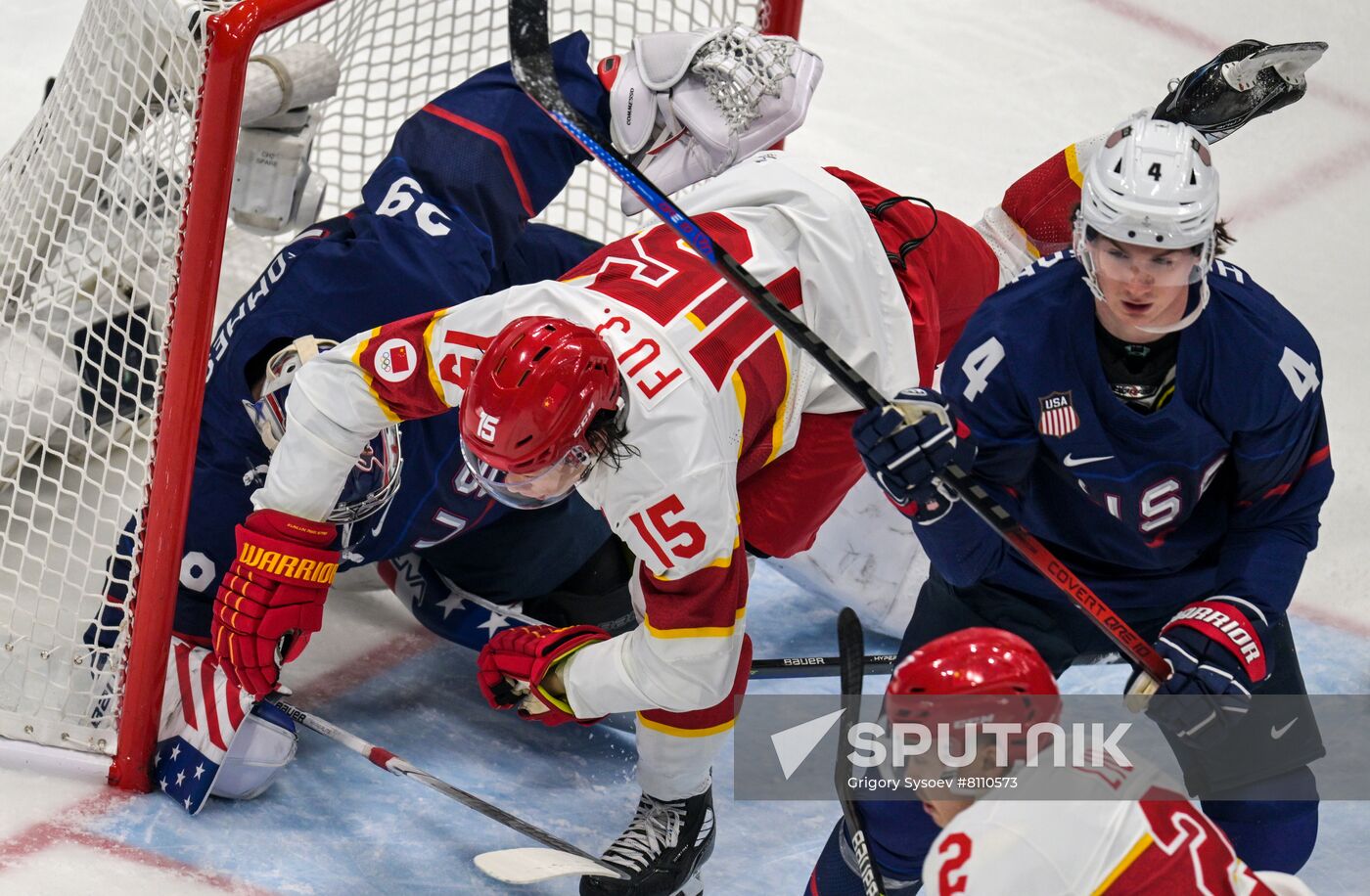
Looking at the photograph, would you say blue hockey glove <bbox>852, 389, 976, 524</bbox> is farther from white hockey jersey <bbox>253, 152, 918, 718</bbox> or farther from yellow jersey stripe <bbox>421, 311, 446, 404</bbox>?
yellow jersey stripe <bbox>421, 311, 446, 404</bbox>

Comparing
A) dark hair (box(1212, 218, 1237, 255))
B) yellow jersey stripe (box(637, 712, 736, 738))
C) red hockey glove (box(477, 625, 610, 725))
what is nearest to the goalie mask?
red hockey glove (box(477, 625, 610, 725))

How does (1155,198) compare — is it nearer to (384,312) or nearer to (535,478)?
(535,478)

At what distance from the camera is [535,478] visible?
2316 mm

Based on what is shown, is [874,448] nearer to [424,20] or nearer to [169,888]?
[169,888]

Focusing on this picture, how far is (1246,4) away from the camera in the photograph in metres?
5.04

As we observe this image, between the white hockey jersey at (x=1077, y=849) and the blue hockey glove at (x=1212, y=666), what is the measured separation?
481mm

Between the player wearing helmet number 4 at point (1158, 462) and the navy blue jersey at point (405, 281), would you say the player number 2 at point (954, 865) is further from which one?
the navy blue jersey at point (405, 281)

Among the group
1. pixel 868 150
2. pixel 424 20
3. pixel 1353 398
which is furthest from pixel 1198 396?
pixel 868 150

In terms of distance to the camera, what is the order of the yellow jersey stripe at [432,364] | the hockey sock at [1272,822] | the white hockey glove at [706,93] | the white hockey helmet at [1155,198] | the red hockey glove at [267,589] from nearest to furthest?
the white hockey helmet at [1155,198], the hockey sock at [1272,822], the yellow jersey stripe at [432,364], the red hockey glove at [267,589], the white hockey glove at [706,93]

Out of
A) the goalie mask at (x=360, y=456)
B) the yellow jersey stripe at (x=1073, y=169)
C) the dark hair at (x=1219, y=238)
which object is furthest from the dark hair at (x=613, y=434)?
the yellow jersey stripe at (x=1073, y=169)

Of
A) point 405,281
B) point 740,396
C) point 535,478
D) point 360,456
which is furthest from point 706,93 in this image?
point 535,478

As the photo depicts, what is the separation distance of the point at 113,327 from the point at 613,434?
0.94 m

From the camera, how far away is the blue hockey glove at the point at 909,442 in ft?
6.94

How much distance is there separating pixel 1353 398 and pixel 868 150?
1.40 m
